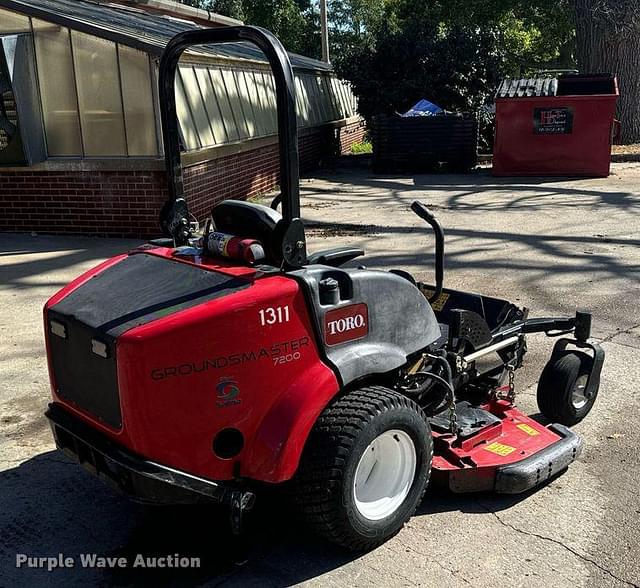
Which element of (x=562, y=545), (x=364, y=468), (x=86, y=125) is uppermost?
(x=86, y=125)

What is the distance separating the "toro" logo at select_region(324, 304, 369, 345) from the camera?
307cm

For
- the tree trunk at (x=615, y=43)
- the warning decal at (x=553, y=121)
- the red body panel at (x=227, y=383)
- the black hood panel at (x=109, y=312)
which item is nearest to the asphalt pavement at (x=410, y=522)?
the red body panel at (x=227, y=383)

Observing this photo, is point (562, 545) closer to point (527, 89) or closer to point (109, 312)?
point (109, 312)

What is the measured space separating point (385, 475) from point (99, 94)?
7547mm

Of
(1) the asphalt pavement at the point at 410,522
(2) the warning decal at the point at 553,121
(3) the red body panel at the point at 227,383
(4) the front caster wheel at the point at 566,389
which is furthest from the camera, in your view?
(2) the warning decal at the point at 553,121

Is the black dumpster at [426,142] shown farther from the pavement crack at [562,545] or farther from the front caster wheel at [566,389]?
the pavement crack at [562,545]

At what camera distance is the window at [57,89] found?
928cm

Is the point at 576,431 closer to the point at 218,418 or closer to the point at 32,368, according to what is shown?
the point at 218,418

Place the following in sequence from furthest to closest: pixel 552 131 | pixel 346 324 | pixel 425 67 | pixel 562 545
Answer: pixel 425 67, pixel 552 131, pixel 562 545, pixel 346 324

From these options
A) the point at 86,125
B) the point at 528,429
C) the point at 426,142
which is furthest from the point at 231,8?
the point at 528,429

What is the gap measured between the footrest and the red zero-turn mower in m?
0.01

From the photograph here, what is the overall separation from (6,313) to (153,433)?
181 inches

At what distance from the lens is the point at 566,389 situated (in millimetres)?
4348

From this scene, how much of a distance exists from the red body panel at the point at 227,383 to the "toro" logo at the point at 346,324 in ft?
0.30
